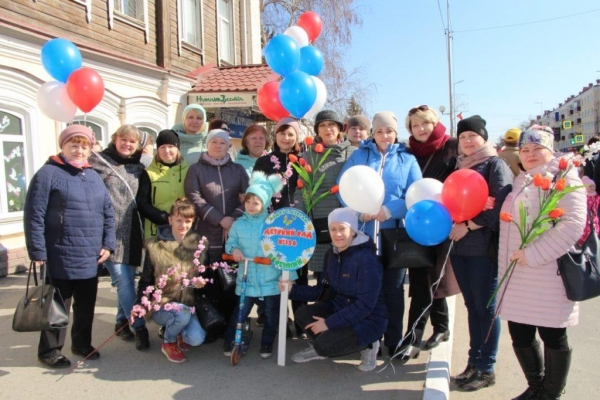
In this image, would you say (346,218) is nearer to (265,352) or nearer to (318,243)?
(318,243)

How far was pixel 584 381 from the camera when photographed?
3.54 m

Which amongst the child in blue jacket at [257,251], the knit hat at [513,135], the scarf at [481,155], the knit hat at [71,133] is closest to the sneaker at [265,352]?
the child in blue jacket at [257,251]

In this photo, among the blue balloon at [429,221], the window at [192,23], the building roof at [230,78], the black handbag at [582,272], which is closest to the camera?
the black handbag at [582,272]

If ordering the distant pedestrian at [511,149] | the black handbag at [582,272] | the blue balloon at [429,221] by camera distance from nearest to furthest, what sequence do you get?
the black handbag at [582,272] < the blue balloon at [429,221] < the distant pedestrian at [511,149]

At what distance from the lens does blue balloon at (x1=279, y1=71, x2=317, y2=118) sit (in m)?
4.09

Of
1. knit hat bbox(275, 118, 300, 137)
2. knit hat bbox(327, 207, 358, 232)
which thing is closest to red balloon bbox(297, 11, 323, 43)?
knit hat bbox(275, 118, 300, 137)

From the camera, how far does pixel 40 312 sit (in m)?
3.45

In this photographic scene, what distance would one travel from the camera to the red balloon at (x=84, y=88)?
427 cm

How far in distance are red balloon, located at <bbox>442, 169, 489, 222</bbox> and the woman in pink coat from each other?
0.19 metres

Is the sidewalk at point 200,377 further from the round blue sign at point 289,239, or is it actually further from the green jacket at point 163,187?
the green jacket at point 163,187

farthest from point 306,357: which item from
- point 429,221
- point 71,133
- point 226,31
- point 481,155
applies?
point 226,31

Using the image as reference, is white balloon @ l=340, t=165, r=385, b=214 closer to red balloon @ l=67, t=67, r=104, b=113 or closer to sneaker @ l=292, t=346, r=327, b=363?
sneaker @ l=292, t=346, r=327, b=363

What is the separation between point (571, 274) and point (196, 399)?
255cm

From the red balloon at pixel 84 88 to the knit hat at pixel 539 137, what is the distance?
3.72 m
